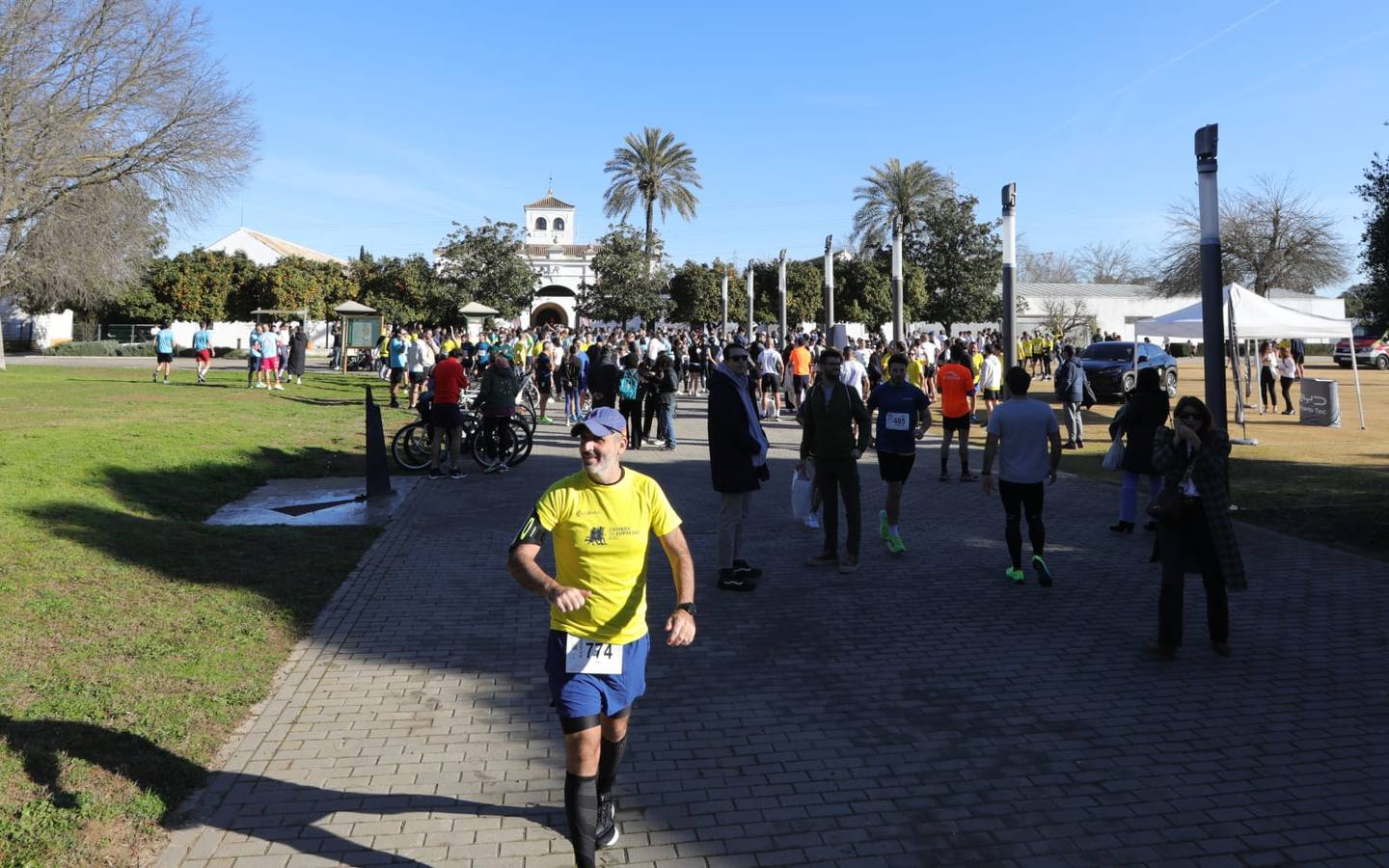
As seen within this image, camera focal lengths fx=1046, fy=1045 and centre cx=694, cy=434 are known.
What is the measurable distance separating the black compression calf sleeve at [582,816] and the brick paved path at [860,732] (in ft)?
0.92

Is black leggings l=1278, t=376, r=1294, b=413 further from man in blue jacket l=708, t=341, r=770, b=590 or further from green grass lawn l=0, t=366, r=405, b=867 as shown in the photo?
green grass lawn l=0, t=366, r=405, b=867

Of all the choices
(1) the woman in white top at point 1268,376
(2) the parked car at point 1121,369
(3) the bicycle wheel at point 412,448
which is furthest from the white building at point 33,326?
(1) the woman in white top at point 1268,376

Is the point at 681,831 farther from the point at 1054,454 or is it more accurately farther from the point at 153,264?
the point at 153,264

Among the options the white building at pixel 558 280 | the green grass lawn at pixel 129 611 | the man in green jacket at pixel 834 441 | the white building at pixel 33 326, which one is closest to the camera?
the green grass lawn at pixel 129 611

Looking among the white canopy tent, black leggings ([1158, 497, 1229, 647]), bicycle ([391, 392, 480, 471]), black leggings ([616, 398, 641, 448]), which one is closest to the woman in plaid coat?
black leggings ([1158, 497, 1229, 647])

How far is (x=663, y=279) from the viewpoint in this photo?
6219 cm

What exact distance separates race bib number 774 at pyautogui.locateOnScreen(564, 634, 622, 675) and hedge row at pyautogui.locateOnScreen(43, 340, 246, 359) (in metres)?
49.4

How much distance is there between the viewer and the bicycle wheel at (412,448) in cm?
1423

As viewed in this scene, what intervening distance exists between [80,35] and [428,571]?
29.1 metres

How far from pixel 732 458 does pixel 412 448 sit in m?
7.88

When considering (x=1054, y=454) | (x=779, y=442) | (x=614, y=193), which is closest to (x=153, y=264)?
(x=614, y=193)

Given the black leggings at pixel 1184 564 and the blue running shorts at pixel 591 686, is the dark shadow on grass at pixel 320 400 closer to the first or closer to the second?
the black leggings at pixel 1184 564

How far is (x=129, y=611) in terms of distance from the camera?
6.58 meters

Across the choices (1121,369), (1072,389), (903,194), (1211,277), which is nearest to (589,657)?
(1211,277)
